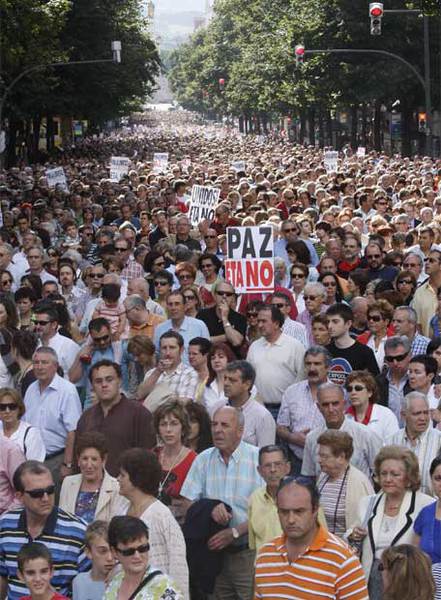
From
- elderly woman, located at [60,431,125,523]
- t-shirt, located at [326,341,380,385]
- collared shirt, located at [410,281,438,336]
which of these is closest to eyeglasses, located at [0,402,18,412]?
elderly woman, located at [60,431,125,523]

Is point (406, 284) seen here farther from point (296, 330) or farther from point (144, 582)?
point (144, 582)

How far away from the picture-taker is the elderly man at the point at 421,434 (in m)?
9.41

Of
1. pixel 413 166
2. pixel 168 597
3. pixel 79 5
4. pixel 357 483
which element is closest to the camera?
pixel 168 597

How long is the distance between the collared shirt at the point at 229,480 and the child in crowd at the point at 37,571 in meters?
1.90

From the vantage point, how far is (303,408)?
1086cm

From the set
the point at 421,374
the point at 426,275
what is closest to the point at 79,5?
the point at 426,275

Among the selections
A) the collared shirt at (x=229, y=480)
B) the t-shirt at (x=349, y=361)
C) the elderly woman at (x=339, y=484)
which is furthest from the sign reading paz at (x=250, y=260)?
the elderly woman at (x=339, y=484)

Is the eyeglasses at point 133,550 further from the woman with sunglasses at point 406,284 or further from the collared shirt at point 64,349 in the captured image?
the woman with sunglasses at point 406,284

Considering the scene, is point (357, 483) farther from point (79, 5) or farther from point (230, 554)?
point (79, 5)

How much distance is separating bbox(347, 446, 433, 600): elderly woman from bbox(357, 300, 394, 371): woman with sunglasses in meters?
4.49

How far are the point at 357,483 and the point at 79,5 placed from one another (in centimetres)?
6003

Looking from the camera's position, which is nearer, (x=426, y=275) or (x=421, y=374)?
(x=421, y=374)

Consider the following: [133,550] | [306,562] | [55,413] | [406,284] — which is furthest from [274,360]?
[306,562]

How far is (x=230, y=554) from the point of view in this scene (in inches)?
350
